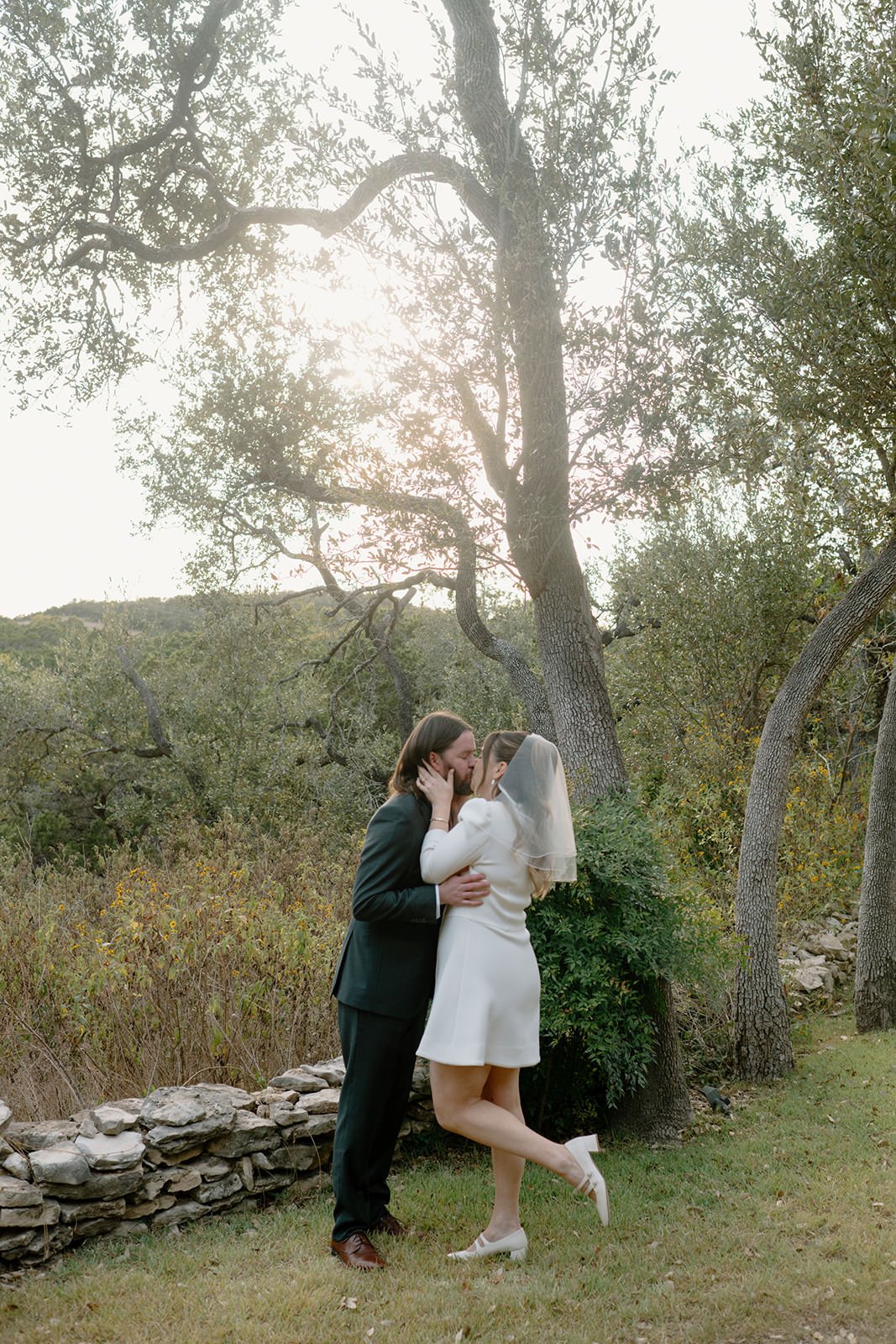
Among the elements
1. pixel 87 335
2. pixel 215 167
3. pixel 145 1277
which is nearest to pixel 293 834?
pixel 87 335

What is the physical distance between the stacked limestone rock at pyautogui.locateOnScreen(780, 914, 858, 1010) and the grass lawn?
12.6ft

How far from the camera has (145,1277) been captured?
4180 millimetres

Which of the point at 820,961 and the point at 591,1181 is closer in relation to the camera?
the point at 591,1181

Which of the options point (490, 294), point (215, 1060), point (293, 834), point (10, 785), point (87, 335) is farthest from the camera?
point (10, 785)

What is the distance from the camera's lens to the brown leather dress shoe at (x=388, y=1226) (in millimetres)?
4633

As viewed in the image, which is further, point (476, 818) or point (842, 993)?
point (842, 993)

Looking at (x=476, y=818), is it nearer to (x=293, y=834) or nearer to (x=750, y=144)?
(x=750, y=144)

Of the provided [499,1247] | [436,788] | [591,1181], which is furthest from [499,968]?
[499,1247]

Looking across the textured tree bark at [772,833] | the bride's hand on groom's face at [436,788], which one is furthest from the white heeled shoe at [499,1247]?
the textured tree bark at [772,833]

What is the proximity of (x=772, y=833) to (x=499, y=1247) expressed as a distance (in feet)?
13.9

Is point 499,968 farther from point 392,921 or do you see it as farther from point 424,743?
point 424,743

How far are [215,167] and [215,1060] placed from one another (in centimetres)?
758

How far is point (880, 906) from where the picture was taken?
8.82m

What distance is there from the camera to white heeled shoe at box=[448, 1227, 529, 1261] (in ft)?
14.3
